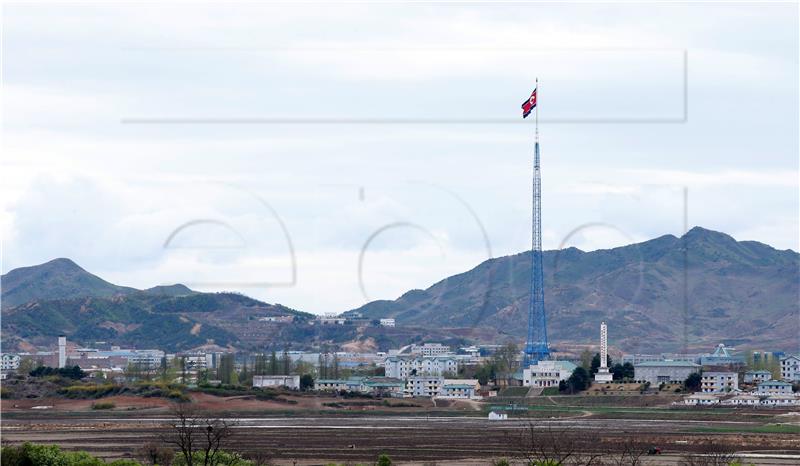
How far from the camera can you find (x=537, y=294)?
11244 centimetres

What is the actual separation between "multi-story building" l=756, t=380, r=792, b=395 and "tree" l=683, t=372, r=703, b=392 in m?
5.14

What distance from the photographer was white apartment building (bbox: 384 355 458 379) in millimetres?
138750

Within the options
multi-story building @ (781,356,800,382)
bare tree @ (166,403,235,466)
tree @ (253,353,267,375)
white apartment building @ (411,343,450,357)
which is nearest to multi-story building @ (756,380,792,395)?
multi-story building @ (781,356,800,382)

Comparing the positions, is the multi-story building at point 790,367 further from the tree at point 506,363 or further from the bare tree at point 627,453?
the bare tree at point 627,453

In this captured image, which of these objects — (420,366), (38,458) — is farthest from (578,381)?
(38,458)

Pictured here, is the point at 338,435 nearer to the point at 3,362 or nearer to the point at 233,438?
the point at 233,438

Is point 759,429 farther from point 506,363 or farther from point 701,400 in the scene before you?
point 506,363

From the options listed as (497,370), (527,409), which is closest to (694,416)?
(527,409)

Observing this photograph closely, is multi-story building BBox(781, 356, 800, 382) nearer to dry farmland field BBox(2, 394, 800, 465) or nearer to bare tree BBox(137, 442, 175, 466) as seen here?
dry farmland field BBox(2, 394, 800, 465)

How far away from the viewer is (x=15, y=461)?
155ft

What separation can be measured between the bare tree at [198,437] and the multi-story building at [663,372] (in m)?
40.2

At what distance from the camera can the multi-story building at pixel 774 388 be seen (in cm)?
10275

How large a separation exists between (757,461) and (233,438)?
24392 mm

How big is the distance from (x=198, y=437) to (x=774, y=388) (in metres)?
51.6
